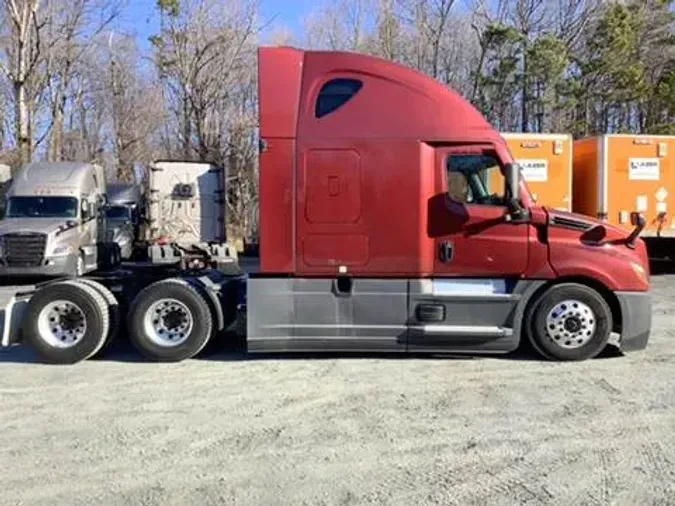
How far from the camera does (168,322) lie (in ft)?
27.8

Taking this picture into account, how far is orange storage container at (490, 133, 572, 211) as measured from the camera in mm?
16266

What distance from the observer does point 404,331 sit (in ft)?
26.8

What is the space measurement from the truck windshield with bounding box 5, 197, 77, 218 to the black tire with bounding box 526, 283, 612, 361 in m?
15.1

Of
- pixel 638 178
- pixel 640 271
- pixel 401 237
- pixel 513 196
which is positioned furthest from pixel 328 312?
pixel 638 178

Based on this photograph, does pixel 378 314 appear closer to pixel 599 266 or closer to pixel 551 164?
pixel 599 266

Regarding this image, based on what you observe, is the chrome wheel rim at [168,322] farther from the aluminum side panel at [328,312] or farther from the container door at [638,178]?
the container door at [638,178]

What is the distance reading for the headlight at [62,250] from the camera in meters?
18.8

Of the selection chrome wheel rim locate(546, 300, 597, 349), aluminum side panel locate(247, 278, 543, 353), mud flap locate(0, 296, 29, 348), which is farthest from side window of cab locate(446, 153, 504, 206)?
mud flap locate(0, 296, 29, 348)

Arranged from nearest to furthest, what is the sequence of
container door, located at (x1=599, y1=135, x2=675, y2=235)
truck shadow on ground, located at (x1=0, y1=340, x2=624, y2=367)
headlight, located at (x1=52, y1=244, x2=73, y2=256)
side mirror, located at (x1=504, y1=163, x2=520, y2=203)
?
side mirror, located at (x1=504, y1=163, x2=520, y2=203) < truck shadow on ground, located at (x1=0, y1=340, x2=624, y2=367) < container door, located at (x1=599, y1=135, x2=675, y2=235) < headlight, located at (x1=52, y1=244, x2=73, y2=256)

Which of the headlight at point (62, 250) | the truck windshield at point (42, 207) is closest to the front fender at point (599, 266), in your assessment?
the headlight at point (62, 250)

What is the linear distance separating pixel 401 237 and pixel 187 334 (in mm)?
2696

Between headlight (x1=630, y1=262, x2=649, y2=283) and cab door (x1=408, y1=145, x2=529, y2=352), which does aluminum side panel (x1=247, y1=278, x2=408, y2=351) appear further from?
headlight (x1=630, y1=262, x2=649, y2=283)

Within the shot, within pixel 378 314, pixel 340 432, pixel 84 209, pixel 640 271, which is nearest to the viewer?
pixel 340 432

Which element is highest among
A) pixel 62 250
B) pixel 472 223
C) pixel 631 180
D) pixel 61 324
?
pixel 631 180
